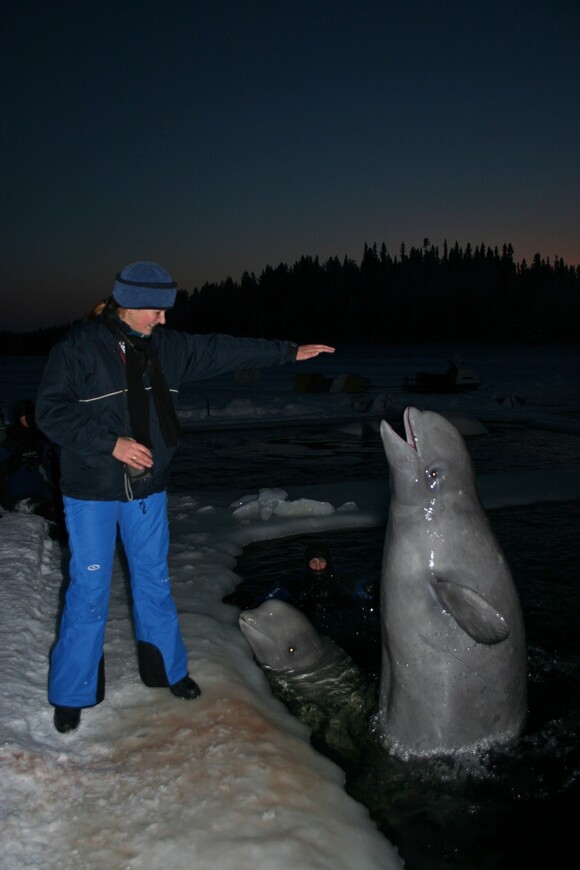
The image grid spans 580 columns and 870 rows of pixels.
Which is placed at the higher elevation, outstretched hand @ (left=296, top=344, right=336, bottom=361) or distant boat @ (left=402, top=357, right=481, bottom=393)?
outstretched hand @ (left=296, top=344, right=336, bottom=361)

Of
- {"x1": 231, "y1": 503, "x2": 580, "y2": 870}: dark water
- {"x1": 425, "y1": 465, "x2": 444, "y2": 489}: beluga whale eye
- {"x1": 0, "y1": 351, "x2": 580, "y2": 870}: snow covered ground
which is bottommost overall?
{"x1": 231, "y1": 503, "x2": 580, "y2": 870}: dark water

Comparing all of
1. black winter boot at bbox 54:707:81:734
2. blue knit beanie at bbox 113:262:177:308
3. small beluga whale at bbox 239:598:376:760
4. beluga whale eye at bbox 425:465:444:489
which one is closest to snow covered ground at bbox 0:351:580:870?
black winter boot at bbox 54:707:81:734

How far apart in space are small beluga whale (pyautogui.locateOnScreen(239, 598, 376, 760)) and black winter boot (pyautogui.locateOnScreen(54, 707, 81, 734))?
4.68ft

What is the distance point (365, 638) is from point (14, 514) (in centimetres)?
358

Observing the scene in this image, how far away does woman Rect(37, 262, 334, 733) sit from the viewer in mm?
3354

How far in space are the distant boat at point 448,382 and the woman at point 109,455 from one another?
26775mm

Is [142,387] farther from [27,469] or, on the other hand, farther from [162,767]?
[27,469]

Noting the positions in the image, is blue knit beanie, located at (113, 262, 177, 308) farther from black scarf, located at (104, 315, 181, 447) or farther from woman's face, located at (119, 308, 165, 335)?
black scarf, located at (104, 315, 181, 447)

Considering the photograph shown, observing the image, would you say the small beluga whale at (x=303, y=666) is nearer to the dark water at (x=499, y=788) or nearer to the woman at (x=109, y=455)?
the dark water at (x=499, y=788)

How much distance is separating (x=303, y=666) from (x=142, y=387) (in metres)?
2.40

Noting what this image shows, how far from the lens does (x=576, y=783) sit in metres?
3.87

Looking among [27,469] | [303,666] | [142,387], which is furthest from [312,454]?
[142,387]

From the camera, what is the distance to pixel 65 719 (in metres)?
3.54

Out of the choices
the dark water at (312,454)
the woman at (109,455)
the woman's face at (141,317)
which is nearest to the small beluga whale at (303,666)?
the woman at (109,455)
